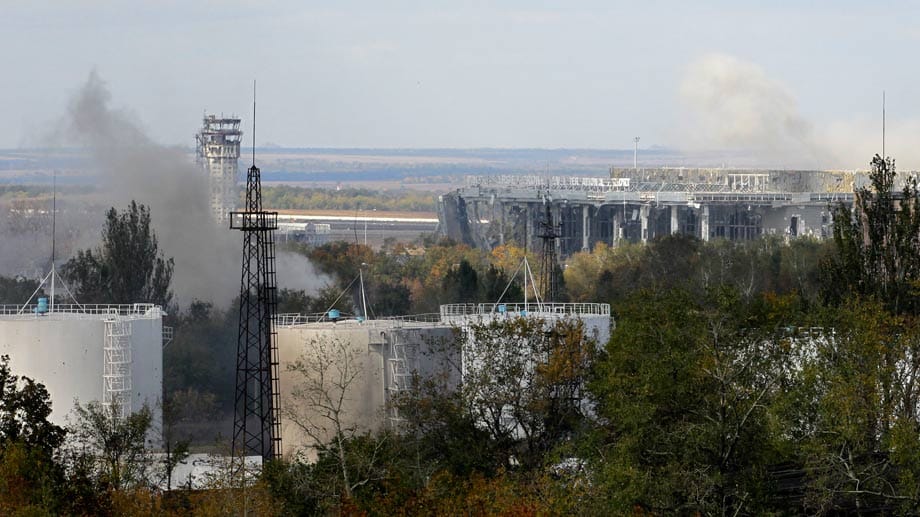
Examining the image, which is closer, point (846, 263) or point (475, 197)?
point (846, 263)

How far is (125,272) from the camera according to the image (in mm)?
89688

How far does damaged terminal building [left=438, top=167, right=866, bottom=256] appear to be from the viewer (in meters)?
157

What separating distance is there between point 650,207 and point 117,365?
106 m

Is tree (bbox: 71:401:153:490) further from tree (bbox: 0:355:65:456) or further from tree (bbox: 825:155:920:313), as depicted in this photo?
tree (bbox: 825:155:920:313)

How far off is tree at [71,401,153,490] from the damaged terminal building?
9366cm

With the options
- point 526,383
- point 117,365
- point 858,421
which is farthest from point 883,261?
point 117,365

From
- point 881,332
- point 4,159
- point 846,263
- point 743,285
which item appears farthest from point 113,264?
point 4,159

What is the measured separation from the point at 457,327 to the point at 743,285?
33.7m

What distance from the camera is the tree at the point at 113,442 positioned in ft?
160

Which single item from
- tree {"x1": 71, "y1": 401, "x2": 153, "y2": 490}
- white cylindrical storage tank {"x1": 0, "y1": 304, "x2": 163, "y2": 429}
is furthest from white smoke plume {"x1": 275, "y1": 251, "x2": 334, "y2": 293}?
tree {"x1": 71, "y1": 401, "x2": 153, "y2": 490}

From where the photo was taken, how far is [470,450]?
51.7 m

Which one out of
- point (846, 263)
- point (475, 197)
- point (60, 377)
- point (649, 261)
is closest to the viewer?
point (60, 377)

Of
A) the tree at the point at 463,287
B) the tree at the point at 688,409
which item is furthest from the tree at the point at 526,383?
the tree at the point at 463,287

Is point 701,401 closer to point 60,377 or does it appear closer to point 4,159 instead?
point 60,377
